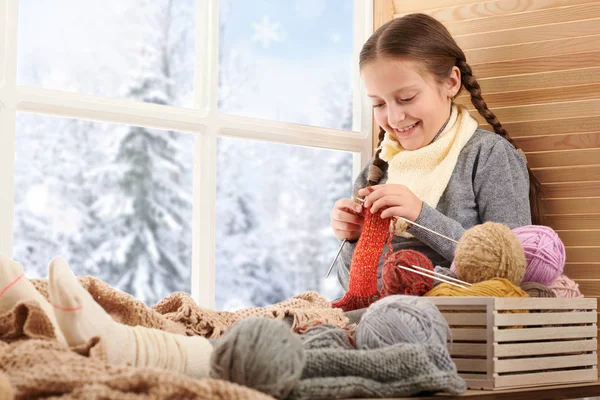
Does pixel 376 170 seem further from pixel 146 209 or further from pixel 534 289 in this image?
pixel 146 209

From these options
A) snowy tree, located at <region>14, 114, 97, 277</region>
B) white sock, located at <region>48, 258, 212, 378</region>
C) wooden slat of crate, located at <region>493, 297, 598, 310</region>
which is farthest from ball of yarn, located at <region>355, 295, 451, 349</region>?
snowy tree, located at <region>14, 114, 97, 277</region>

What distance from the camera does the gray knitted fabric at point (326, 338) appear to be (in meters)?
1.17

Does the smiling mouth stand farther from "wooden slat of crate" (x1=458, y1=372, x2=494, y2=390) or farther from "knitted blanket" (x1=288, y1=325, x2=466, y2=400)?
"knitted blanket" (x1=288, y1=325, x2=466, y2=400)

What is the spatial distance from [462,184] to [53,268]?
40.2 inches

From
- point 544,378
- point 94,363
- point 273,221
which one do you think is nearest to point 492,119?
point 544,378

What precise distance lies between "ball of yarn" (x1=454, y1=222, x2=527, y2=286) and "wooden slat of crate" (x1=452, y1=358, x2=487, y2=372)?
164 mm

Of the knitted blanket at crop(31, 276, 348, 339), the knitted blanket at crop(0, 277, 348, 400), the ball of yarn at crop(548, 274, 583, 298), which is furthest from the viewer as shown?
the ball of yarn at crop(548, 274, 583, 298)

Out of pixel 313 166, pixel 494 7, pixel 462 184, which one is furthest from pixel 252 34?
pixel 462 184

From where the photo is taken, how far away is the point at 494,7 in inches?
81.9

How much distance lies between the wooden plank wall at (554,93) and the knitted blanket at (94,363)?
790 mm

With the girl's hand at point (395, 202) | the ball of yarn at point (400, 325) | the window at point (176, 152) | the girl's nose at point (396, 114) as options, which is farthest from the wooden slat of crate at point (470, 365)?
the window at point (176, 152)

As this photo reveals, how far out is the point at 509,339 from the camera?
130 cm

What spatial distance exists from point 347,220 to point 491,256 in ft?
1.65

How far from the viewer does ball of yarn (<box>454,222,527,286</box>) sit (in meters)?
1.39
